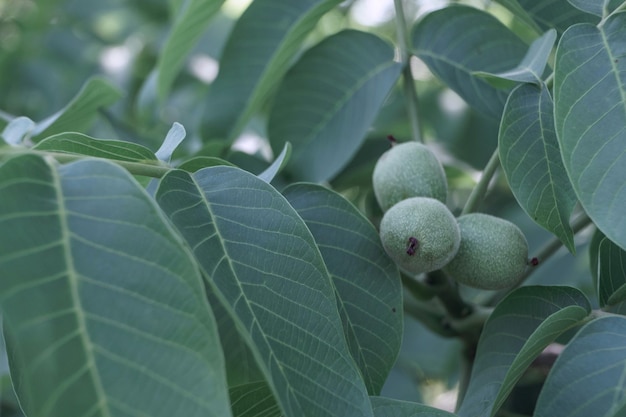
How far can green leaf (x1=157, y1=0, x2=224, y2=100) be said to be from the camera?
1225 millimetres

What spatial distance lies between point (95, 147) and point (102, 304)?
1.04ft

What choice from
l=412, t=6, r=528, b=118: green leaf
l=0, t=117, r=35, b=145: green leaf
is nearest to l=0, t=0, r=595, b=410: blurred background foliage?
l=412, t=6, r=528, b=118: green leaf

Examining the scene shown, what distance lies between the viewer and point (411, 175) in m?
1.04

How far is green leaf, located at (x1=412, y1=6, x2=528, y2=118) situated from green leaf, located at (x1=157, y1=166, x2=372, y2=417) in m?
0.51

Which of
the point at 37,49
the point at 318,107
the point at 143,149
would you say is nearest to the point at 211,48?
the point at 37,49

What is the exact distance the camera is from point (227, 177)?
798mm

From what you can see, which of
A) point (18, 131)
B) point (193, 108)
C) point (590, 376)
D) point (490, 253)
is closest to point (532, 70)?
point (490, 253)

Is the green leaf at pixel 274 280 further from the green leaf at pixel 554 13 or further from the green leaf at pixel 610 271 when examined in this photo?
the green leaf at pixel 554 13

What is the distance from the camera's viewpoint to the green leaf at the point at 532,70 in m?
0.92

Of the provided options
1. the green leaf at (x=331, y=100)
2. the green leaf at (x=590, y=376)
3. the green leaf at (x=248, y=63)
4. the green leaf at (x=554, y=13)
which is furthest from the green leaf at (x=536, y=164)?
the green leaf at (x=248, y=63)

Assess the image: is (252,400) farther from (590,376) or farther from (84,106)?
(84,106)

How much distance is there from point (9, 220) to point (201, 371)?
7.5 inches

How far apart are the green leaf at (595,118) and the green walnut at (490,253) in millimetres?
185

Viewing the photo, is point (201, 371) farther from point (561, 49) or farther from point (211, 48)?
point (211, 48)
